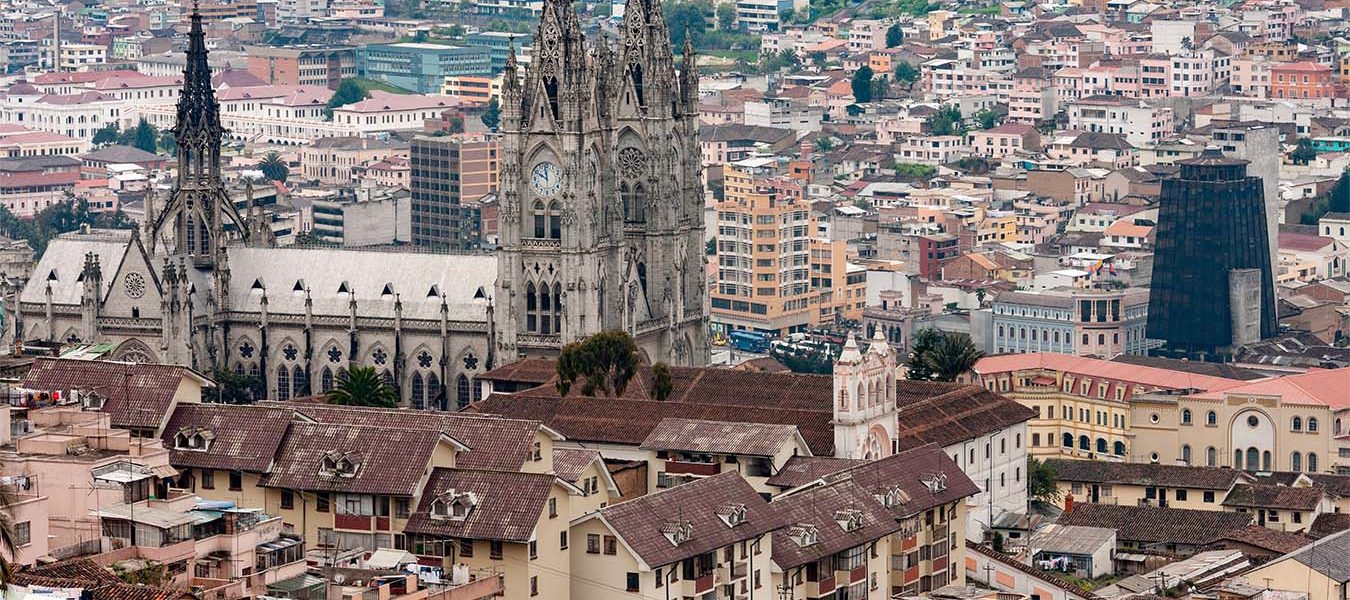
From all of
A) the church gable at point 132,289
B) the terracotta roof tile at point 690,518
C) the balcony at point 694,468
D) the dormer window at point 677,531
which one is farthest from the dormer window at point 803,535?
the church gable at point 132,289

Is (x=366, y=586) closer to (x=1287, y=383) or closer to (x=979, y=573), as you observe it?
(x=979, y=573)

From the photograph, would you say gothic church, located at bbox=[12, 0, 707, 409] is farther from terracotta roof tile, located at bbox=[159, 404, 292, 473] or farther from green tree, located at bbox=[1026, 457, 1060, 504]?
terracotta roof tile, located at bbox=[159, 404, 292, 473]

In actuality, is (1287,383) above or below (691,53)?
below

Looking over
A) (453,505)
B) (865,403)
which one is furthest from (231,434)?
(865,403)

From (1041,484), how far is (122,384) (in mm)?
48834

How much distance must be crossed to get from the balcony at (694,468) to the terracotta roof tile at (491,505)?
59.5ft

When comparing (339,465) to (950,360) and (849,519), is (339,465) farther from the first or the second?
(950,360)

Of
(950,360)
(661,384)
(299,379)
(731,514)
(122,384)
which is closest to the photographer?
(731,514)

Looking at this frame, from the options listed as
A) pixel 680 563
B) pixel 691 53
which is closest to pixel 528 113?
pixel 691 53

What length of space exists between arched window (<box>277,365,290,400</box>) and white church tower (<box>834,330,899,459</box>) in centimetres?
4409

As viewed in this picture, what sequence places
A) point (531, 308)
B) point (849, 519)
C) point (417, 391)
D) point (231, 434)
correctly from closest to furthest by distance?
point (231, 434), point (849, 519), point (531, 308), point (417, 391)

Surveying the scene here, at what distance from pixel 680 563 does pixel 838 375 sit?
29.6 metres

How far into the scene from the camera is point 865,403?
5177 inches

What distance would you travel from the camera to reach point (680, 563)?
10238 cm
